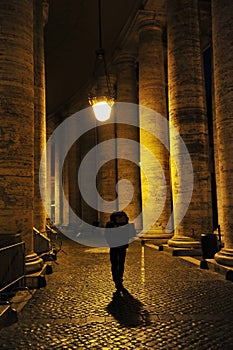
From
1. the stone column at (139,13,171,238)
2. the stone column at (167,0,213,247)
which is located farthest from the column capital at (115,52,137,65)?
the stone column at (167,0,213,247)

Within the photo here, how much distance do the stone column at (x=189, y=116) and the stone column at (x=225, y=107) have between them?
3142 mm

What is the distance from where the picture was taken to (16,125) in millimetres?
9617

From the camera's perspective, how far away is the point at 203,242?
1268 cm

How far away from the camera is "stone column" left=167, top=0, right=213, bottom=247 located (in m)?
14.4

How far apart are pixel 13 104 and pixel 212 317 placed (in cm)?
700

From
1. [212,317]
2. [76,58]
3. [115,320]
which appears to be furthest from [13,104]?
[76,58]

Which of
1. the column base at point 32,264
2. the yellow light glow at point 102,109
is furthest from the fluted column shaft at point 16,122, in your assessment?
the yellow light glow at point 102,109

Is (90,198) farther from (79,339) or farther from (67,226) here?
(79,339)

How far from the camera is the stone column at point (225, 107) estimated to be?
427 inches

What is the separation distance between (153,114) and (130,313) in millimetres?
13556

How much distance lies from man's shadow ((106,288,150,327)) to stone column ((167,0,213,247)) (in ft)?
21.6

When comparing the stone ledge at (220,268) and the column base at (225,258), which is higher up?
the column base at (225,258)

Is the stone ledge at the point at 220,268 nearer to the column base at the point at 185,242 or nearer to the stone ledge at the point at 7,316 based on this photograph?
the column base at the point at 185,242

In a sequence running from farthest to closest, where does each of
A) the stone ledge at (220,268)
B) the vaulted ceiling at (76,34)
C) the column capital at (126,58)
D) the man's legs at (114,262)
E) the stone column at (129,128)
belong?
the column capital at (126,58), the stone column at (129,128), the vaulted ceiling at (76,34), the stone ledge at (220,268), the man's legs at (114,262)
